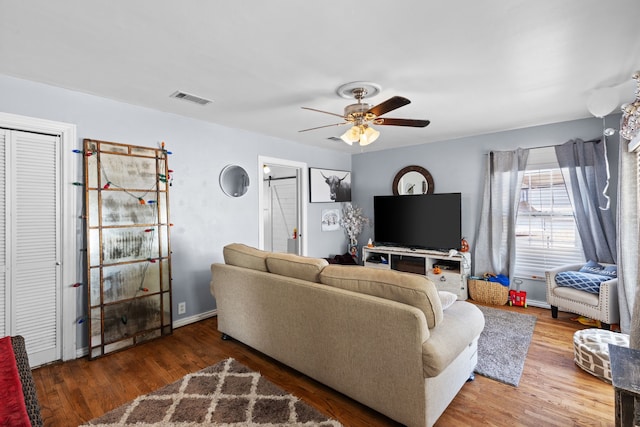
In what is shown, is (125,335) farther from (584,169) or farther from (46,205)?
(584,169)

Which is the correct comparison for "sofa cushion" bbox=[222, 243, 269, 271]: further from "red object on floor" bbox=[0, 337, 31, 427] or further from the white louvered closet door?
"red object on floor" bbox=[0, 337, 31, 427]

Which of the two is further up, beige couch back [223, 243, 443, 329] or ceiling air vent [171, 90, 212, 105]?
ceiling air vent [171, 90, 212, 105]

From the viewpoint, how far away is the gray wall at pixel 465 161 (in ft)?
12.1

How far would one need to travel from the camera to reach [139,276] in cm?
306

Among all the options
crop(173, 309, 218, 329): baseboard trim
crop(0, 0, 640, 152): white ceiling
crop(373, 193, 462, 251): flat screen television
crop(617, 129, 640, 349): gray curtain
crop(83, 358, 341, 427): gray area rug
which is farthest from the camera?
crop(373, 193, 462, 251): flat screen television

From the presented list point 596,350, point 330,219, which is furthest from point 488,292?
point 330,219

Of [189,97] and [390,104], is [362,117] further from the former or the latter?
[189,97]

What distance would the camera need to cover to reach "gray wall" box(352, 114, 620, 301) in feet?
12.1

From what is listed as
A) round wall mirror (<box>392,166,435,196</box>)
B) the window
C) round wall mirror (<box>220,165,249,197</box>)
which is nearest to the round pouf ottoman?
the window

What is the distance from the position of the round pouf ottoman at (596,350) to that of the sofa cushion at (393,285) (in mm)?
1542

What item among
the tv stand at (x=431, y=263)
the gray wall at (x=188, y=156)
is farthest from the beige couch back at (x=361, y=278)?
the tv stand at (x=431, y=263)

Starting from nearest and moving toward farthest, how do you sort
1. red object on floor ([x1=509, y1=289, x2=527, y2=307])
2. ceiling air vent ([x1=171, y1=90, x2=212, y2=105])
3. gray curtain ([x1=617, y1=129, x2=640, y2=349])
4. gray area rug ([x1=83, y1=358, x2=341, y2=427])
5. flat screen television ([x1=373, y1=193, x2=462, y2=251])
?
gray area rug ([x1=83, y1=358, x2=341, y2=427])
ceiling air vent ([x1=171, y1=90, x2=212, y2=105])
gray curtain ([x1=617, y1=129, x2=640, y2=349])
red object on floor ([x1=509, y1=289, x2=527, y2=307])
flat screen television ([x1=373, y1=193, x2=462, y2=251])

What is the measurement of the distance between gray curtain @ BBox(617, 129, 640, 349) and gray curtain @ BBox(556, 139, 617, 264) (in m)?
0.41

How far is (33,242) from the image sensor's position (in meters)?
2.52
